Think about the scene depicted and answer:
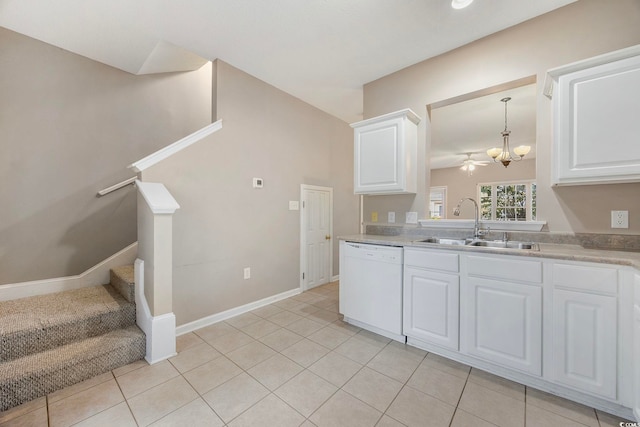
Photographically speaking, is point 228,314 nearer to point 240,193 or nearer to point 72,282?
point 240,193

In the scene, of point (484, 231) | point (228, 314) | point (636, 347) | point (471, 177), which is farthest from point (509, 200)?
point (228, 314)

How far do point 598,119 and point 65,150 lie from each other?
4746 mm

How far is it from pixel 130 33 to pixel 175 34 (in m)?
0.44

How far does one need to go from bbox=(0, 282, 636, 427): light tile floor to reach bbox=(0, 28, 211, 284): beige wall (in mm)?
1722

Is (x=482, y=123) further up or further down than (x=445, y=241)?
further up

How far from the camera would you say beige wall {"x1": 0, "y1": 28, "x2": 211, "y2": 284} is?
2.44 meters

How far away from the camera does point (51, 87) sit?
263cm

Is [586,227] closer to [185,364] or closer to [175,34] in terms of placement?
[185,364]

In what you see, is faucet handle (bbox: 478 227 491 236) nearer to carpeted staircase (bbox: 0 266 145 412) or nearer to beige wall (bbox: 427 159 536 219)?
carpeted staircase (bbox: 0 266 145 412)

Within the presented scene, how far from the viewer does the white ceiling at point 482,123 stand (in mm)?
3658

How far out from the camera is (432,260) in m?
2.08

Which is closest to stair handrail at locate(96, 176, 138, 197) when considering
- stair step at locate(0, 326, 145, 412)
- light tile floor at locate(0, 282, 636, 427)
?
stair step at locate(0, 326, 145, 412)

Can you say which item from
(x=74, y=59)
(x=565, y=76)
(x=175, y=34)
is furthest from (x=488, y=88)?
(x=74, y=59)

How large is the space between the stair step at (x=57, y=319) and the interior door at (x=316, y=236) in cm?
216
